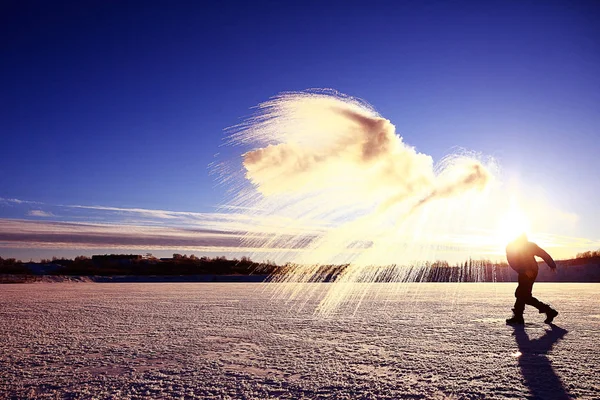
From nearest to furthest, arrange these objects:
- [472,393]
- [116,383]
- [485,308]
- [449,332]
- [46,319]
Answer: [472,393] → [116,383] → [449,332] → [46,319] → [485,308]

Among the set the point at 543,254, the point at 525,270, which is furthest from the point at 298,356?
the point at 543,254

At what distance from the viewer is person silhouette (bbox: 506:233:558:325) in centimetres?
821

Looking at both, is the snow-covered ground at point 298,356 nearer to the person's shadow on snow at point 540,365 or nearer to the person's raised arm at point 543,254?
the person's shadow on snow at point 540,365

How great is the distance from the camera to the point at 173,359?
5.31 m

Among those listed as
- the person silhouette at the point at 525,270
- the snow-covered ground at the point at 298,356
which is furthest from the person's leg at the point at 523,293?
the snow-covered ground at the point at 298,356

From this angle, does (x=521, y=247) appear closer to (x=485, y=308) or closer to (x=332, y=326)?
(x=485, y=308)

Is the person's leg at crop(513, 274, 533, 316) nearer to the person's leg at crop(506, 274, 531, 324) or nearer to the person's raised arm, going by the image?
the person's leg at crop(506, 274, 531, 324)

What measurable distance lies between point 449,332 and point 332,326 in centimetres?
196

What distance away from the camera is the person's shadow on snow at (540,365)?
156 inches

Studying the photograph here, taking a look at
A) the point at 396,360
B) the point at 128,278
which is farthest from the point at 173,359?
the point at 128,278

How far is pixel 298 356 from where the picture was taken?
542 centimetres

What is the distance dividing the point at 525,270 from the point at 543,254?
0.44 m

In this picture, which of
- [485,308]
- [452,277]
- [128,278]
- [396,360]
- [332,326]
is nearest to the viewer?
[396,360]

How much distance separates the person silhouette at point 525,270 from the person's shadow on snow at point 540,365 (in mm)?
855
